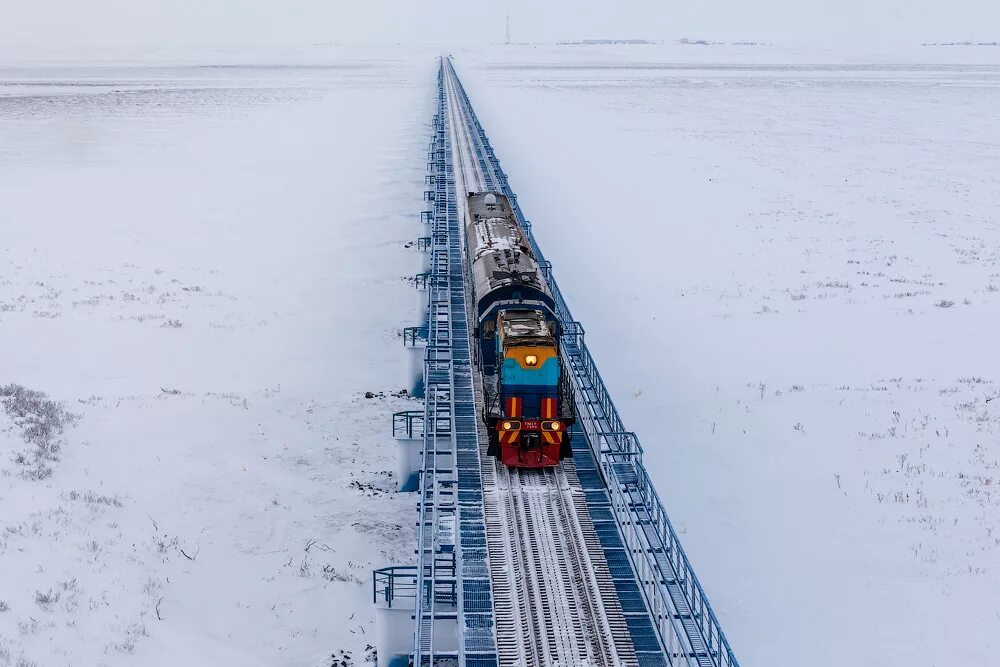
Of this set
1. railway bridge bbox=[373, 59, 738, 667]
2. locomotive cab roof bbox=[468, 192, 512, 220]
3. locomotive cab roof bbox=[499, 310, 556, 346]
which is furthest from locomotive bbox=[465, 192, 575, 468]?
locomotive cab roof bbox=[468, 192, 512, 220]

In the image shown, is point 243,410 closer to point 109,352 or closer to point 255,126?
point 109,352

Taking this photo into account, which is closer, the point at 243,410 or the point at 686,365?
the point at 243,410

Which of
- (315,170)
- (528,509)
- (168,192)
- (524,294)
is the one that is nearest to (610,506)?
(528,509)

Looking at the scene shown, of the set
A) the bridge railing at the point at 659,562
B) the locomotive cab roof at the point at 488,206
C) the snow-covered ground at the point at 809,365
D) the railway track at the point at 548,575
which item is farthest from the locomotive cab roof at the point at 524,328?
the locomotive cab roof at the point at 488,206

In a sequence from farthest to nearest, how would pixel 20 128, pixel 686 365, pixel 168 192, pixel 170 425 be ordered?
pixel 20 128 → pixel 168 192 → pixel 686 365 → pixel 170 425

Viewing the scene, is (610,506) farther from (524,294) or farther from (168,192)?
(168,192)

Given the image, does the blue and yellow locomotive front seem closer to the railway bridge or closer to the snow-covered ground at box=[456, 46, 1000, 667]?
the railway bridge

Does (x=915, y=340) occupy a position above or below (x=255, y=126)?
below

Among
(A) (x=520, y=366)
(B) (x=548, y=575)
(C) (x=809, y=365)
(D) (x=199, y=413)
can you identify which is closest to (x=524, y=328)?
(A) (x=520, y=366)

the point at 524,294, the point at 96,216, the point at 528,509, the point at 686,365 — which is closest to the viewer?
the point at 528,509
